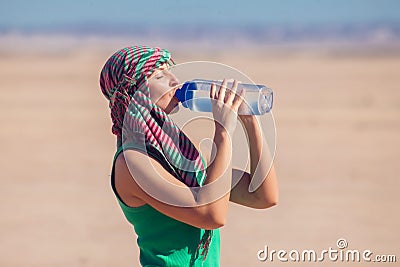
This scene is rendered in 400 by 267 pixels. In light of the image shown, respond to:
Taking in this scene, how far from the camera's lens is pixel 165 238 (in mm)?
3369

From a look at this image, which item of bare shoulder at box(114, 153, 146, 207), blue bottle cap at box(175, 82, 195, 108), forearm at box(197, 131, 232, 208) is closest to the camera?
forearm at box(197, 131, 232, 208)

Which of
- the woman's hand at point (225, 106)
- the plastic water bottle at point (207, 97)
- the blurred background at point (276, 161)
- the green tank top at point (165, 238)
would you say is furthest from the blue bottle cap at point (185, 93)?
the blurred background at point (276, 161)

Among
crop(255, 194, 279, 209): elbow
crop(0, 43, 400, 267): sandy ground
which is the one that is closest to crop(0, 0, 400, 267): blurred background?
crop(0, 43, 400, 267): sandy ground

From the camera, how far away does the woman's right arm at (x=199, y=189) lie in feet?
10.4

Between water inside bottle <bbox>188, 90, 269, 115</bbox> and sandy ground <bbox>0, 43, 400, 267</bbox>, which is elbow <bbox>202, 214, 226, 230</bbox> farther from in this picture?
sandy ground <bbox>0, 43, 400, 267</bbox>

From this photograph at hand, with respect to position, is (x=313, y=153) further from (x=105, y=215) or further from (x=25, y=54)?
(x=25, y=54)

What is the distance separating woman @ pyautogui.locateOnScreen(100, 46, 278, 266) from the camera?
319cm

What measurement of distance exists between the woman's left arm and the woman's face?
0.91 feet

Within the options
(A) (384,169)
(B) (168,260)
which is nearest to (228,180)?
(B) (168,260)

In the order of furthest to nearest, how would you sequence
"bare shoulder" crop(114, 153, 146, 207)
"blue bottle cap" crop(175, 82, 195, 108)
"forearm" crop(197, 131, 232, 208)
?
1. "blue bottle cap" crop(175, 82, 195, 108)
2. "bare shoulder" crop(114, 153, 146, 207)
3. "forearm" crop(197, 131, 232, 208)

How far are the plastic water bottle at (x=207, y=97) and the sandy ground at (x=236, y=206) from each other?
389 cm

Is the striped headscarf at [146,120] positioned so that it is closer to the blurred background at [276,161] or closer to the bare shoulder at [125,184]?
the bare shoulder at [125,184]

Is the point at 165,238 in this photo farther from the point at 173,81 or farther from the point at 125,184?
the point at 173,81

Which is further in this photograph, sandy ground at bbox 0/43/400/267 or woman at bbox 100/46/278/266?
sandy ground at bbox 0/43/400/267
